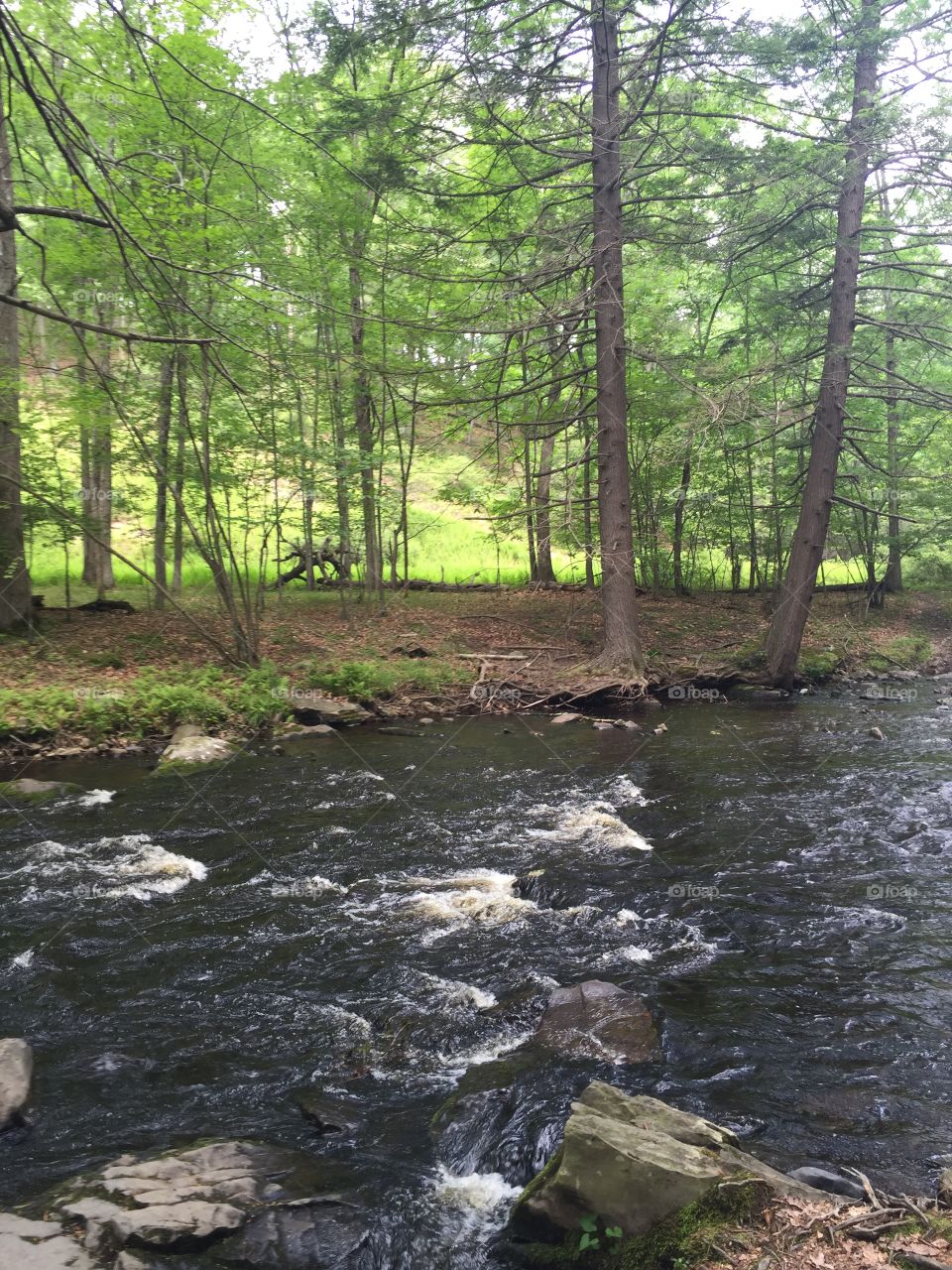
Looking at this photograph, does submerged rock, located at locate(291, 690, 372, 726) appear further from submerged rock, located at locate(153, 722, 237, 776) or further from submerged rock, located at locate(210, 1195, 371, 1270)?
submerged rock, located at locate(210, 1195, 371, 1270)

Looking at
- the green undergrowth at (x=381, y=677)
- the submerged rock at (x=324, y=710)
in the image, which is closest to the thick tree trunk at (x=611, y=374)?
the green undergrowth at (x=381, y=677)

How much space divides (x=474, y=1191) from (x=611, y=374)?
1274 centimetres

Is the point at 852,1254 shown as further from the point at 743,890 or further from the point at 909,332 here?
the point at 909,332

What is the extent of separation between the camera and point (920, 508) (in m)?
22.0

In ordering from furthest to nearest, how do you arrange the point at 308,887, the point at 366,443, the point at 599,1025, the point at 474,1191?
the point at 366,443
the point at 308,887
the point at 599,1025
the point at 474,1191

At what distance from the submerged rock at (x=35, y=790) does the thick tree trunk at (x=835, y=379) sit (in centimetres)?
1203

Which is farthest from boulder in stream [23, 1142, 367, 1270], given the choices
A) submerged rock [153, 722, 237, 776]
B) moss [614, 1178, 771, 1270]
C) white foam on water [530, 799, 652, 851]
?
submerged rock [153, 722, 237, 776]

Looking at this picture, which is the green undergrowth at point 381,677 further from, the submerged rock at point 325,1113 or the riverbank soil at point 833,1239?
the riverbank soil at point 833,1239

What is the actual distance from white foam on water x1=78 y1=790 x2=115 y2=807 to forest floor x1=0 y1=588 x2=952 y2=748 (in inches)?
83.2

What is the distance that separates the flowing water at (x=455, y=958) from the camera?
3.60 meters

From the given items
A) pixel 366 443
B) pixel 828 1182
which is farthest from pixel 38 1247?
pixel 366 443

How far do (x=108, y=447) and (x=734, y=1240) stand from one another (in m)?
15.6

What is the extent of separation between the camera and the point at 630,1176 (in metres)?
2.85

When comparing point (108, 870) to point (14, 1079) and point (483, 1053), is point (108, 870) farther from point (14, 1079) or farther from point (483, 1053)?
point (483, 1053)
